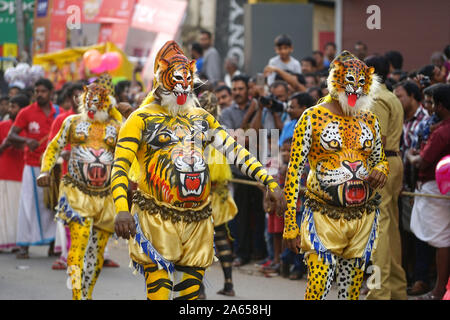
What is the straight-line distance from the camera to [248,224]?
10.7 meters

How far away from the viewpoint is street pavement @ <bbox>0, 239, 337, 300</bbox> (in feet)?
27.9

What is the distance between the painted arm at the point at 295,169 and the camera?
5719 mm

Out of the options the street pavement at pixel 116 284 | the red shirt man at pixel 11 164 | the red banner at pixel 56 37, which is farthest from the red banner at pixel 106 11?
the street pavement at pixel 116 284

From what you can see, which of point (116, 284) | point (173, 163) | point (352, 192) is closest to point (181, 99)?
point (173, 163)

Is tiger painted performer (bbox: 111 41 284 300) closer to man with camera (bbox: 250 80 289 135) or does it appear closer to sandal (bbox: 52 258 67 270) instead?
man with camera (bbox: 250 80 289 135)

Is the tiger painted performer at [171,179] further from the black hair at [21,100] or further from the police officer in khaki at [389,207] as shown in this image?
the black hair at [21,100]

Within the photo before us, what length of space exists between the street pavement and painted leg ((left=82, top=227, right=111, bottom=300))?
0.58m

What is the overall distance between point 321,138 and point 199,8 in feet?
69.2

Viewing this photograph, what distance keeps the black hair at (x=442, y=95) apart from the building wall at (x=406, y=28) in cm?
574

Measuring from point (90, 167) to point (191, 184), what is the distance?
2.56 metres

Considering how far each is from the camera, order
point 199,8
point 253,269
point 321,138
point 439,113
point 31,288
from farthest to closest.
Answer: point 199,8 → point 253,269 → point 31,288 → point 439,113 → point 321,138
